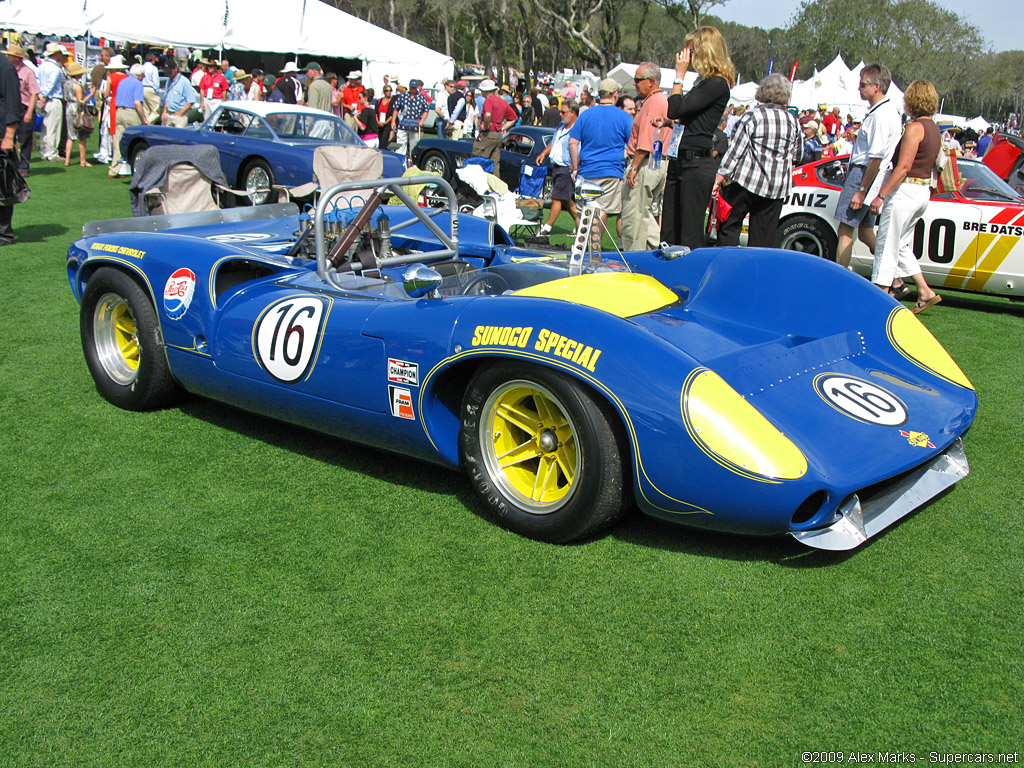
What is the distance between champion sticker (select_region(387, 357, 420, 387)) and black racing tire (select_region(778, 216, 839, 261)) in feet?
18.4

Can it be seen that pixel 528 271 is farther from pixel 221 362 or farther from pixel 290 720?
pixel 290 720

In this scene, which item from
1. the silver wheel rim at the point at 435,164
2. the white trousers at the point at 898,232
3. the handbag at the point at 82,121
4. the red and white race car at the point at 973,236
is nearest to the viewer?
the white trousers at the point at 898,232

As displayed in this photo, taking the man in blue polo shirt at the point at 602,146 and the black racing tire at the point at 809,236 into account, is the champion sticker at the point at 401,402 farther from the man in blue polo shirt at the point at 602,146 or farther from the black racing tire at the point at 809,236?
the black racing tire at the point at 809,236

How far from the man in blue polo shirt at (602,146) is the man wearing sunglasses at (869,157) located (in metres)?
2.07

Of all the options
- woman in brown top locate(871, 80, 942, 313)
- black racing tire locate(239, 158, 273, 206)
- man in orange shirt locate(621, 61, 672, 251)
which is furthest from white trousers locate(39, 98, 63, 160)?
woman in brown top locate(871, 80, 942, 313)

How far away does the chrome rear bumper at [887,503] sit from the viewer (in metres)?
2.83

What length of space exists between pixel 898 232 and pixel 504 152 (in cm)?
851

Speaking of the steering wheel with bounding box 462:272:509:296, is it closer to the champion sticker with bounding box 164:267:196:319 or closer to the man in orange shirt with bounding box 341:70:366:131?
the champion sticker with bounding box 164:267:196:319

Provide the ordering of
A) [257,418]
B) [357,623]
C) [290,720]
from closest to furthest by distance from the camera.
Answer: [290,720] < [357,623] < [257,418]

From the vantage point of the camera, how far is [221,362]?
3.96 m

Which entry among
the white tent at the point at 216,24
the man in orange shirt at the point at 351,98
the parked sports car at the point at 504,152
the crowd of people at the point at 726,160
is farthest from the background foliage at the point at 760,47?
the crowd of people at the point at 726,160

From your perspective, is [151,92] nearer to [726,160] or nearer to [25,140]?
[25,140]

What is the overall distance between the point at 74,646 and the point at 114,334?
2.44 m

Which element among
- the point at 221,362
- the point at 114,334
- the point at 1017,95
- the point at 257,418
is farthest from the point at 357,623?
the point at 1017,95
